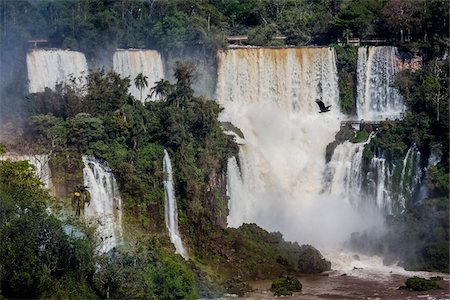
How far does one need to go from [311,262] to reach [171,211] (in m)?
6.80

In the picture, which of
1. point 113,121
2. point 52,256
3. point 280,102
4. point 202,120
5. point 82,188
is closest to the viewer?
point 52,256

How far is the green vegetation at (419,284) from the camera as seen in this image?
44812 millimetres

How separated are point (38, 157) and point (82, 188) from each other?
10.3 ft

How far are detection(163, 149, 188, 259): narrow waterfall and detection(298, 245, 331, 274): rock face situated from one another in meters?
5.21

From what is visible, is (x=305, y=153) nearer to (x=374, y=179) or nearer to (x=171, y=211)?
(x=374, y=179)

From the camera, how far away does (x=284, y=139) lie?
59.5 meters

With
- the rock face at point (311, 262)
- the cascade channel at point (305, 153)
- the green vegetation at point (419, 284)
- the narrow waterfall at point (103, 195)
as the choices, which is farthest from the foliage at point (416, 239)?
the narrow waterfall at point (103, 195)

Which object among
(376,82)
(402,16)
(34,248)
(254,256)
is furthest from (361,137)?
(34,248)

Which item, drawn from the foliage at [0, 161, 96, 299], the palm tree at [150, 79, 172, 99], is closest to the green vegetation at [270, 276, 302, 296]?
the foliage at [0, 161, 96, 299]

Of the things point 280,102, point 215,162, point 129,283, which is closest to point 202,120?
point 215,162

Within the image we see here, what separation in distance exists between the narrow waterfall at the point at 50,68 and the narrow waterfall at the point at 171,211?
8.33 meters

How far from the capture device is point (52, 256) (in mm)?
33438

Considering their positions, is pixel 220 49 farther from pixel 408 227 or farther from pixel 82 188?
pixel 82 188

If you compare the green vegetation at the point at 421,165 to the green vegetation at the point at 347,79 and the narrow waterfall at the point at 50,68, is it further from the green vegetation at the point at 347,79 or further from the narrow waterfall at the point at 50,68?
the narrow waterfall at the point at 50,68
